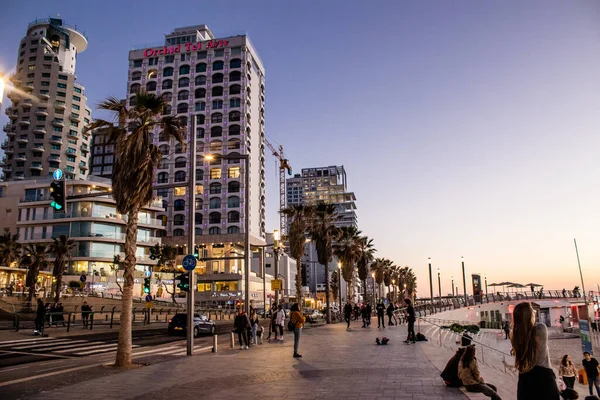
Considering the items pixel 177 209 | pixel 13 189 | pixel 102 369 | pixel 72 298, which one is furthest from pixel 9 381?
pixel 177 209

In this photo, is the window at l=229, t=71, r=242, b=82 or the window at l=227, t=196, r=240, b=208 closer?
the window at l=227, t=196, r=240, b=208

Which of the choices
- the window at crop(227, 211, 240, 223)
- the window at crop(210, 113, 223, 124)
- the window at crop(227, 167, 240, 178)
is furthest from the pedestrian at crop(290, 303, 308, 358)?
the window at crop(210, 113, 223, 124)

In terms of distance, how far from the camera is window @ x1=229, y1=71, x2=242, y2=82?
10175cm

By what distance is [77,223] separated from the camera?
73.6m

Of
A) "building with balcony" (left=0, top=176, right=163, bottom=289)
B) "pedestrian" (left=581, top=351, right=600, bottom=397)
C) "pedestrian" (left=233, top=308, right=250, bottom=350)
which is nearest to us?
"pedestrian" (left=581, top=351, right=600, bottom=397)

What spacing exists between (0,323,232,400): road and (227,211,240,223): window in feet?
233

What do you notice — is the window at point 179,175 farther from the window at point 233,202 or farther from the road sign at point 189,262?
the road sign at point 189,262

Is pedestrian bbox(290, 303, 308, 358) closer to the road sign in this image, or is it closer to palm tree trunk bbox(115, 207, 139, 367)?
the road sign

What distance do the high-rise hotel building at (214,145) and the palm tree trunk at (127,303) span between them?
76.1 m

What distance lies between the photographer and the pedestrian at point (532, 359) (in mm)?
4418

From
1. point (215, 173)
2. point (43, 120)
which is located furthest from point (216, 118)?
point (43, 120)

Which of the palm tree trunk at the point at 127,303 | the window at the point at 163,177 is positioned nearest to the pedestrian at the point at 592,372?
the palm tree trunk at the point at 127,303

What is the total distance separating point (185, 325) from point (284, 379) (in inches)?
701

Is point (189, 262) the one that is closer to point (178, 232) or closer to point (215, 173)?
point (215, 173)
